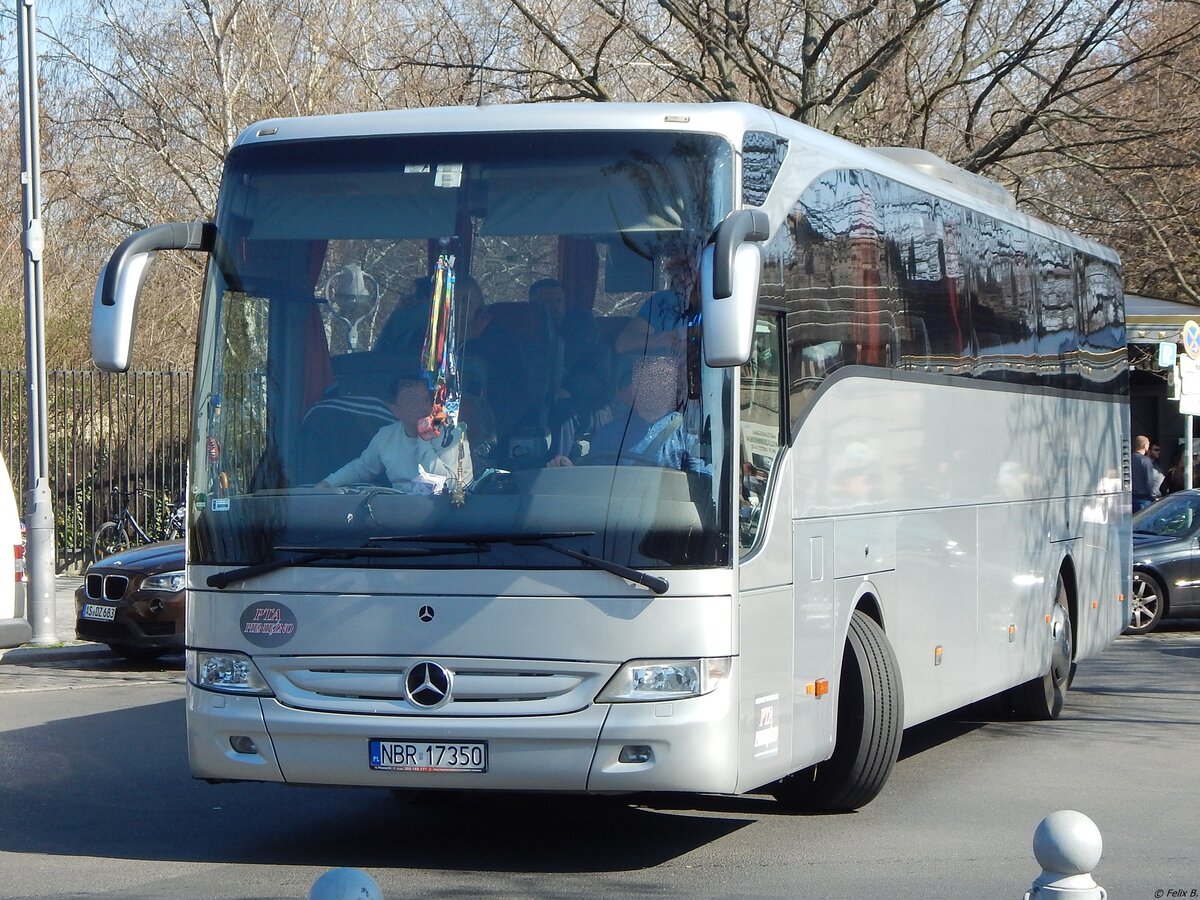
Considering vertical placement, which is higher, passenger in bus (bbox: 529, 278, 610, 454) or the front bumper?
passenger in bus (bbox: 529, 278, 610, 454)

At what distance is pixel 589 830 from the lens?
8508mm

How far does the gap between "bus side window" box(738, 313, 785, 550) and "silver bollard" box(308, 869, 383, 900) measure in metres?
3.52

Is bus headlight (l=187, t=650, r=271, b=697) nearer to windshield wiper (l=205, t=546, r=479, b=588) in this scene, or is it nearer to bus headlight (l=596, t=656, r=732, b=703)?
windshield wiper (l=205, t=546, r=479, b=588)

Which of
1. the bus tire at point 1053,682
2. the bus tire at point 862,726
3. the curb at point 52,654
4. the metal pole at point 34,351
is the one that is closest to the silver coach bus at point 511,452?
the bus tire at point 862,726

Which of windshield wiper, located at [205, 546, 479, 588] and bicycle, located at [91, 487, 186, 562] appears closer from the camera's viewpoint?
windshield wiper, located at [205, 546, 479, 588]

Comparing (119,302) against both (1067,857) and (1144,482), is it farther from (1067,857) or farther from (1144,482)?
(1144,482)

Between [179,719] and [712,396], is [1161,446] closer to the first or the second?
[179,719]

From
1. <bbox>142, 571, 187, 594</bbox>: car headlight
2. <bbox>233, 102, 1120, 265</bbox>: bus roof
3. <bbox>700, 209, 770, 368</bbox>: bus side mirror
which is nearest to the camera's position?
<bbox>700, 209, 770, 368</bbox>: bus side mirror

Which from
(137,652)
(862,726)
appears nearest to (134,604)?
(137,652)

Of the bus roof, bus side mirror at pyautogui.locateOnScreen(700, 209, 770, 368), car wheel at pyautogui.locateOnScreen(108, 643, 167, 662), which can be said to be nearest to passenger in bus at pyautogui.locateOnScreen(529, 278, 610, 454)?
bus side mirror at pyautogui.locateOnScreen(700, 209, 770, 368)

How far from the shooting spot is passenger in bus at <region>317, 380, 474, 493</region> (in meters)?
7.18

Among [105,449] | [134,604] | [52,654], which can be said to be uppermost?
[105,449]

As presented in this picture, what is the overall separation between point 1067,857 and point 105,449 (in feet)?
69.7

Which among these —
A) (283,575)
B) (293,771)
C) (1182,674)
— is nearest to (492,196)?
(283,575)
